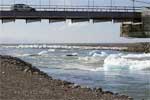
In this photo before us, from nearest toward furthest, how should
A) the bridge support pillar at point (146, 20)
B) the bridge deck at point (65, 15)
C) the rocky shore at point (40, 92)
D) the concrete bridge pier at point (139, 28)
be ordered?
the rocky shore at point (40, 92), the bridge deck at point (65, 15), the bridge support pillar at point (146, 20), the concrete bridge pier at point (139, 28)

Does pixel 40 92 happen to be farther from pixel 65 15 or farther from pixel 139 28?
pixel 139 28

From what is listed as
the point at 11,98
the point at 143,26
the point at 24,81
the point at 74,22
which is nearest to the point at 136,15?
the point at 143,26

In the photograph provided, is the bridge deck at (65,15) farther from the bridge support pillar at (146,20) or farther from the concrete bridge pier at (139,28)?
the concrete bridge pier at (139,28)

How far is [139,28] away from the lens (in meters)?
85.9

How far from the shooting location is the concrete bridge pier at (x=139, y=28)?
274 ft

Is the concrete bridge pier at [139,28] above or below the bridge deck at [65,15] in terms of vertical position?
below

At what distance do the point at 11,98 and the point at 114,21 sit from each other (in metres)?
64.8

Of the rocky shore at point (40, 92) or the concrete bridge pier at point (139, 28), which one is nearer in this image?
the rocky shore at point (40, 92)

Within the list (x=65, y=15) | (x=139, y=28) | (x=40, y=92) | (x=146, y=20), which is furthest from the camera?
(x=139, y=28)

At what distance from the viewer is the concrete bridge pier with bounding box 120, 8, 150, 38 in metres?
83.7

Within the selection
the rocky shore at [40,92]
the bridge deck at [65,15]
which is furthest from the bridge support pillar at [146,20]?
the rocky shore at [40,92]

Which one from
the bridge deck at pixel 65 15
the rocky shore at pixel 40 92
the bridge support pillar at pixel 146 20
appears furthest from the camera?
the bridge support pillar at pixel 146 20

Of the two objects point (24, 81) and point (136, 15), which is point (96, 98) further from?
point (136, 15)

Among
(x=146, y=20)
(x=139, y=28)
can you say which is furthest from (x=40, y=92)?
(x=139, y=28)
